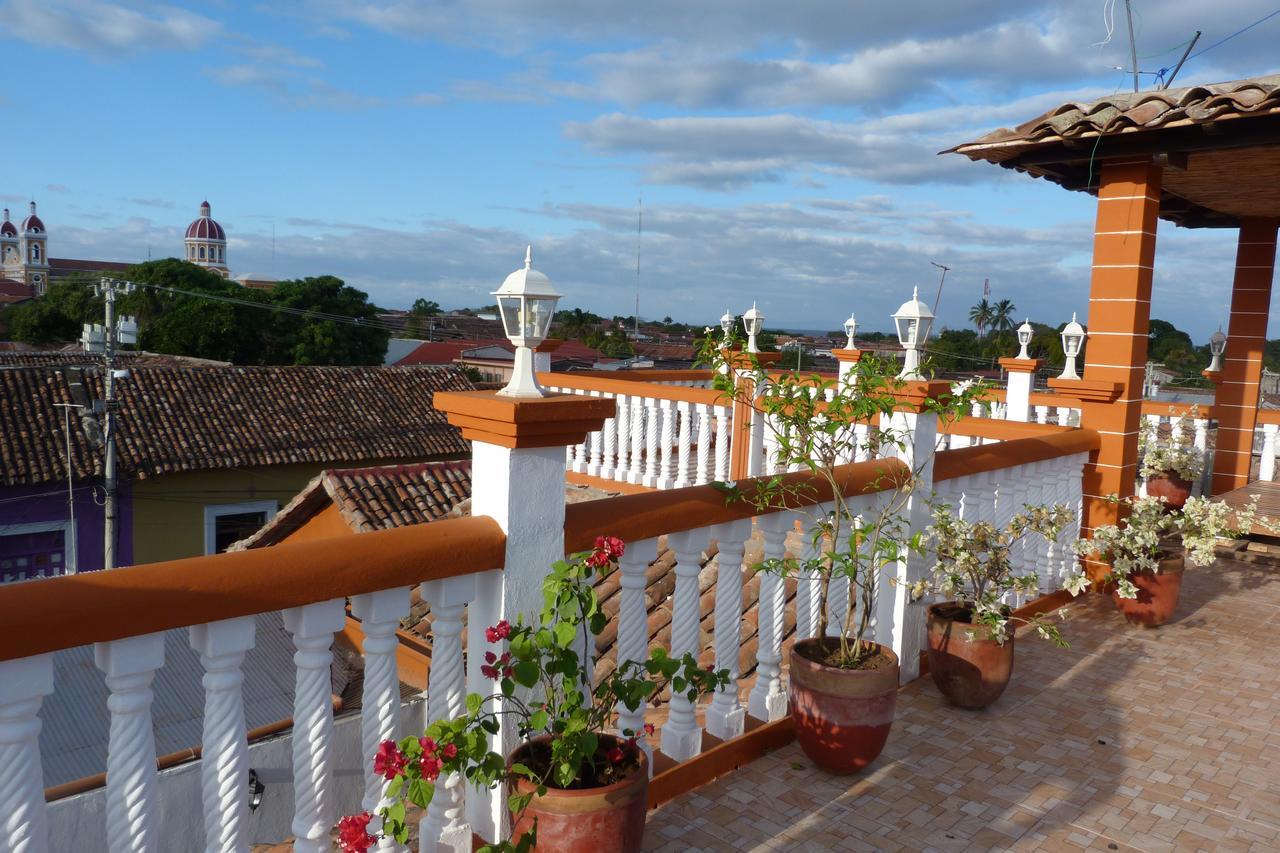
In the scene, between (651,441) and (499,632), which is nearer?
(499,632)

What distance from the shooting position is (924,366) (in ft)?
12.1

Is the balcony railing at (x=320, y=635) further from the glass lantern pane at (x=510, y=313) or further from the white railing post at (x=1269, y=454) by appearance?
the white railing post at (x=1269, y=454)

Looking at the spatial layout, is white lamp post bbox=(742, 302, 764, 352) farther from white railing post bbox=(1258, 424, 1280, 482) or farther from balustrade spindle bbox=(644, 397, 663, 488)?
white railing post bbox=(1258, 424, 1280, 482)

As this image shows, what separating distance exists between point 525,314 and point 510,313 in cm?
5

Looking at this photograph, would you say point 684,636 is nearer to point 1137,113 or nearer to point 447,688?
point 447,688

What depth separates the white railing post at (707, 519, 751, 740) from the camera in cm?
296

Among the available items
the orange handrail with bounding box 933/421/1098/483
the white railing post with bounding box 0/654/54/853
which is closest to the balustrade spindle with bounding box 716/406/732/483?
the orange handrail with bounding box 933/421/1098/483

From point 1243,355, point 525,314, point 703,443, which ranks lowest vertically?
point 703,443

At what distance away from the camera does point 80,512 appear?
20703 millimetres

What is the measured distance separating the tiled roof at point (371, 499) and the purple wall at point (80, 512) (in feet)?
28.4

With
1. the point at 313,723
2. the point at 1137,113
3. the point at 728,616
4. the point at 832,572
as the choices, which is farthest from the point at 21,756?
the point at 1137,113

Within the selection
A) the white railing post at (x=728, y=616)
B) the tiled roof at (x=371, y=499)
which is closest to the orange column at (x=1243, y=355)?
the white railing post at (x=728, y=616)

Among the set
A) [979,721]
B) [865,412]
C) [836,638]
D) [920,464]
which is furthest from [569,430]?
[979,721]

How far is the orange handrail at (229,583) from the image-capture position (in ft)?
5.06
